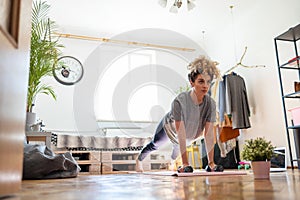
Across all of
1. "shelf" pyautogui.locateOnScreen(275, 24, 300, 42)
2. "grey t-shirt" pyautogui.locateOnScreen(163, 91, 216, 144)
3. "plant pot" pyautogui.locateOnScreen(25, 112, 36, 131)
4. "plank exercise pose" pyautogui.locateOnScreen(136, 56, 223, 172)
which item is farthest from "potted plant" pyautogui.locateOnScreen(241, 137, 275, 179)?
"shelf" pyautogui.locateOnScreen(275, 24, 300, 42)

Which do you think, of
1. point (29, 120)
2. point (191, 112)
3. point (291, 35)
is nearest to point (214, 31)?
point (291, 35)

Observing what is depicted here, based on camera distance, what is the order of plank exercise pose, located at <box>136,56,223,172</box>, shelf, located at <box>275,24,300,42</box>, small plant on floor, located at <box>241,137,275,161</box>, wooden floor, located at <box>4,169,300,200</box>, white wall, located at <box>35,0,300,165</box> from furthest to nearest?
white wall, located at <box>35,0,300,165</box> → shelf, located at <box>275,24,300,42</box> → plank exercise pose, located at <box>136,56,223,172</box> → small plant on floor, located at <box>241,137,275,161</box> → wooden floor, located at <box>4,169,300,200</box>

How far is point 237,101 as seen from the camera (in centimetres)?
374

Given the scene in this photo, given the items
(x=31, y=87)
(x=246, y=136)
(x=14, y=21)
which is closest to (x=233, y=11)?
(x=246, y=136)

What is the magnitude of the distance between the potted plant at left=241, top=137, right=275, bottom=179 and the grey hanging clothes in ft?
8.24

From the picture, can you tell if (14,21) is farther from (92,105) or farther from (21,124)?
(92,105)

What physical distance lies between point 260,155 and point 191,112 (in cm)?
102

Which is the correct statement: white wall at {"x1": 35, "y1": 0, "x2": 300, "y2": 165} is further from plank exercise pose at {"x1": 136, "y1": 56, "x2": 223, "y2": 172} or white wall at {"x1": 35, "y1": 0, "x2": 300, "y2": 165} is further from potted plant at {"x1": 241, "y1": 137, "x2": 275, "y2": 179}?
potted plant at {"x1": 241, "y1": 137, "x2": 275, "y2": 179}

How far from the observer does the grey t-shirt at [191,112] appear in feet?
6.98

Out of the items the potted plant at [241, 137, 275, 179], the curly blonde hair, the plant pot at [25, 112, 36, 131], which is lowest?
the potted plant at [241, 137, 275, 179]

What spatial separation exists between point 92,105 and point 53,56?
2341mm

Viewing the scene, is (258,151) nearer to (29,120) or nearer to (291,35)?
(29,120)

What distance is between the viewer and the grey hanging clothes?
12.0 feet

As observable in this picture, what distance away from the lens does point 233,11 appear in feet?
13.6
